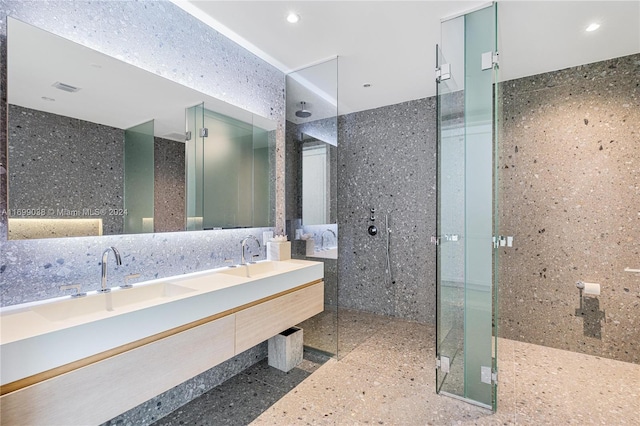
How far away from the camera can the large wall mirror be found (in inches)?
57.5

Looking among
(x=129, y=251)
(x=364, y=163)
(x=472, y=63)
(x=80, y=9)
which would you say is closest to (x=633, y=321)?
(x=472, y=63)

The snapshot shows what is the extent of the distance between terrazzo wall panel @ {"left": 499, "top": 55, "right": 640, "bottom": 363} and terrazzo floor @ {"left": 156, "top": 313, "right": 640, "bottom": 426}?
0.88ft

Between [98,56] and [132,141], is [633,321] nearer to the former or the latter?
[132,141]

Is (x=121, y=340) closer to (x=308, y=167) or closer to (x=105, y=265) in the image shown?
(x=105, y=265)

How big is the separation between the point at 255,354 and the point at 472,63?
Result: 2757 mm

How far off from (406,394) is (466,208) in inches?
54.1

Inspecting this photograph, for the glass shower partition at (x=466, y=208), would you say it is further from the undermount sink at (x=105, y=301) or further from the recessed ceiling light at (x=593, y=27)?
the undermount sink at (x=105, y=301)

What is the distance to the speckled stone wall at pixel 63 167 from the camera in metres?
1.44

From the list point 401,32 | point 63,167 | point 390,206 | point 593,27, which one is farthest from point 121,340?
point 593,27

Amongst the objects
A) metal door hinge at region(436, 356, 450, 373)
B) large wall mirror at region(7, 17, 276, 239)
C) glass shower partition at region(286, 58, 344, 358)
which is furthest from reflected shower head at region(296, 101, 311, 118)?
metal door hinge at region(436, 356, 450, 373)

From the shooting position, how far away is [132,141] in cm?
186

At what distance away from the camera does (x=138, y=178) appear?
1.88 m

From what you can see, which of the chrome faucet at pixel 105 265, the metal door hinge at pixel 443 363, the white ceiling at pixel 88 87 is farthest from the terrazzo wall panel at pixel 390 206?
the chrome faucet at pixel 105 265

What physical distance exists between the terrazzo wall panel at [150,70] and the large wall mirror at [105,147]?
0.06 m
